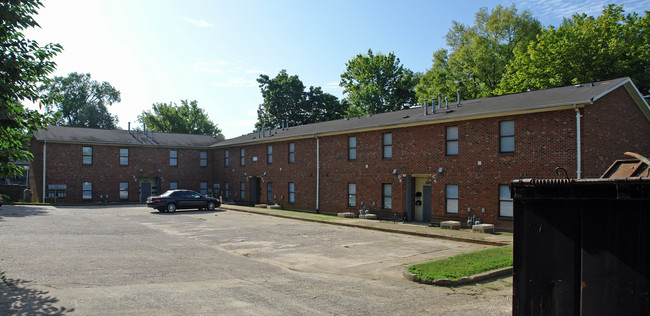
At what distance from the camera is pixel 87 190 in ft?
123

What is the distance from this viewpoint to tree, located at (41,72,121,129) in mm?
80438

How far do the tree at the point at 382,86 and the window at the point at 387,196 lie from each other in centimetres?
3201

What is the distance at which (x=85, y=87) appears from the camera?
8381cm

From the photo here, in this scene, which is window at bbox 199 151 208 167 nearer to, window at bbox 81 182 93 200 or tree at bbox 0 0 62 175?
window at bbox 81 182 93 200

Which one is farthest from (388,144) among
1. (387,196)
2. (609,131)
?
(609,131)

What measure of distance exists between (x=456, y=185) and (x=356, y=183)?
6.93 meters

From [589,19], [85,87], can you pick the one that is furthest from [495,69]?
[85,87]

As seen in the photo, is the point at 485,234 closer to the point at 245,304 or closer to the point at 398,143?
the point at 398,143

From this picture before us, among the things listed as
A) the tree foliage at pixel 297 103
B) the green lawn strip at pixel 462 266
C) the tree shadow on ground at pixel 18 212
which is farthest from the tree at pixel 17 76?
the tree foliage at pixel 297 103

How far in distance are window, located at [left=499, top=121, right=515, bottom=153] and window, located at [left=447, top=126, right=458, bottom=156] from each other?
2283mm

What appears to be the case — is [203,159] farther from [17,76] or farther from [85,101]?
[85,101]

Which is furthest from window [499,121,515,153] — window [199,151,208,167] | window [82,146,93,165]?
window [82,146,93,165]

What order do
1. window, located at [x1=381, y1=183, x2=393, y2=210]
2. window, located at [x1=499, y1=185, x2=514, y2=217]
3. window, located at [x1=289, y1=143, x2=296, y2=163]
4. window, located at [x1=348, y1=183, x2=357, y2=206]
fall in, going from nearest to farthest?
window, located at [x1=499, y1=185, x2=514, y2=217] < window, located at [x1=381, y1=183, x2=393, y2=210] < window, located at [x1=348, y1=183, x2=357, y2=206] < window, located at [x1=289, y1=143, x2=296, y2=163]

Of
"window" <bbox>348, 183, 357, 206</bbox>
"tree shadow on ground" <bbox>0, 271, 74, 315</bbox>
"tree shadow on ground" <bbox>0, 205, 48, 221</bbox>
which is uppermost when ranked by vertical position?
"window" <bbox>348, 183, 357, 206</bbox>
